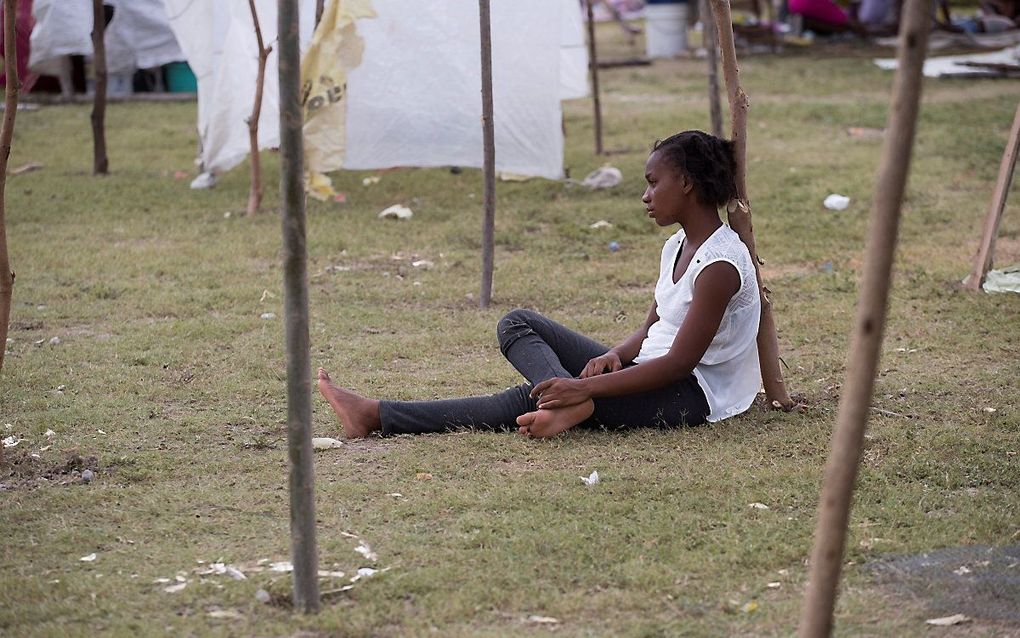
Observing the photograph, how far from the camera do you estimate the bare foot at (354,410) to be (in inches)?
162

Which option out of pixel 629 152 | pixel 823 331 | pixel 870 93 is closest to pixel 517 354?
pixel 823 331

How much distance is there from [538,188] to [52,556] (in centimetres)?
617

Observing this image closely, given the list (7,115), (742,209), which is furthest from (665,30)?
(7,115)

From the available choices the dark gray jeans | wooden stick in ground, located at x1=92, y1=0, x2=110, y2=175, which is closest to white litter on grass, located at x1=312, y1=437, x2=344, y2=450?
the dark gray jeans

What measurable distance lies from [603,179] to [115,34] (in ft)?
24.3

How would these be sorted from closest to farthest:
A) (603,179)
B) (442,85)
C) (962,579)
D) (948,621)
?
(948,621) < (962,579) < (442,85) < (603,179)

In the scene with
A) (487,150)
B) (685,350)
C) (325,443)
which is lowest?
(325,443)

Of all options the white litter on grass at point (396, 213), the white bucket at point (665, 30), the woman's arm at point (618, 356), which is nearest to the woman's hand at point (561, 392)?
the woman's arm at point (618, 356)

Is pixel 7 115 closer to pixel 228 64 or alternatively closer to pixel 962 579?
pixel 962 579

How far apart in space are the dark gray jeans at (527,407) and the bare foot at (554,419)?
64 millimetres

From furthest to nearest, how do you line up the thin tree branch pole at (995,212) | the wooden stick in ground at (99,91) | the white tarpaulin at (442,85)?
the wooden stick in ground at (99,91), the white tarpaulin at (442,85), the thin tree branch pole at (995,212)

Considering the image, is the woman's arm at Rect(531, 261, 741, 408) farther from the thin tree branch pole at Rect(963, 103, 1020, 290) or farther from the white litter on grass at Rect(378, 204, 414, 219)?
the white litter on grass at Rect(378, 204, 414, 219)

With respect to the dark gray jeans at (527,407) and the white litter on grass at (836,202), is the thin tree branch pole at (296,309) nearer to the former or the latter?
the dark gray jeans at (527,407)

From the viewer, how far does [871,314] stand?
2209mm
